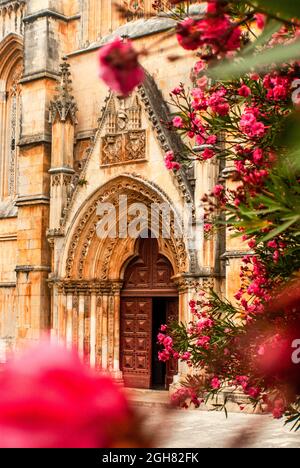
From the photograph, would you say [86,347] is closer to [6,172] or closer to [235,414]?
[235,414]

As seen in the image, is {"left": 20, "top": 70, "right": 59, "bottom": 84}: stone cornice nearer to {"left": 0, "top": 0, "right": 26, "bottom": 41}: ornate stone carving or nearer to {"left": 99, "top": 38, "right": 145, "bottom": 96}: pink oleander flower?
{"left": 0, "top": 0, "right": 26, "bottom": 41}: ornate stone carving

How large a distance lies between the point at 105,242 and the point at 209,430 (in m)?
6.31

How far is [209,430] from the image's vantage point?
9.74m

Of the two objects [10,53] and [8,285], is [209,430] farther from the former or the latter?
[10,53]

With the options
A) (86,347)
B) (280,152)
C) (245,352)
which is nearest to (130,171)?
(86,347)

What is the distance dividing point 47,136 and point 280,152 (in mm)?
14707

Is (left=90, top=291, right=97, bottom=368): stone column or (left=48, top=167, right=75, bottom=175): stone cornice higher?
(left=48, top=167, right=75, bottom=175): stone cornice

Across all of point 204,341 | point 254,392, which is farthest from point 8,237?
point 254,392

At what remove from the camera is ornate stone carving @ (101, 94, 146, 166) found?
14.2m

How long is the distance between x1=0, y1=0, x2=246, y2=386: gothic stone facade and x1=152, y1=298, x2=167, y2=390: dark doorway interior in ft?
1.57

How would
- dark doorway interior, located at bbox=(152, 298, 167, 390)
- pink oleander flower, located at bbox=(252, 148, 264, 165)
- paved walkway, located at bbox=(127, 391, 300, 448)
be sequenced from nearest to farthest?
paved walkway, located at bbox=(127, 391, 300, 448) < pink oleander flower, located at bbox=(252, 148, 264, 165) < dark doorway interior, located at bbox=(152, 298, 167, 390)

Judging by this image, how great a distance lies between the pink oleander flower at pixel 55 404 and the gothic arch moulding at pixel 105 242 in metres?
13.4

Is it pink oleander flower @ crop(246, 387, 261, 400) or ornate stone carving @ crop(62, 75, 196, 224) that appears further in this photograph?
ornate stone carving @ crop(62, 75, 196, 224)

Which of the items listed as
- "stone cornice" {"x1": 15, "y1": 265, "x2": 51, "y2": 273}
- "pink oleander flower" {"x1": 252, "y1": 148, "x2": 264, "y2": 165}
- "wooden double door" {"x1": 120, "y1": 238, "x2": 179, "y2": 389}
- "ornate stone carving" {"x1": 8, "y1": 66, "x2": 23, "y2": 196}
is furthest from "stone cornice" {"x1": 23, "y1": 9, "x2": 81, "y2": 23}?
"pink oleander flower" {"x1": 252, "y1": 148, "x2": 264, "y2": 165}
